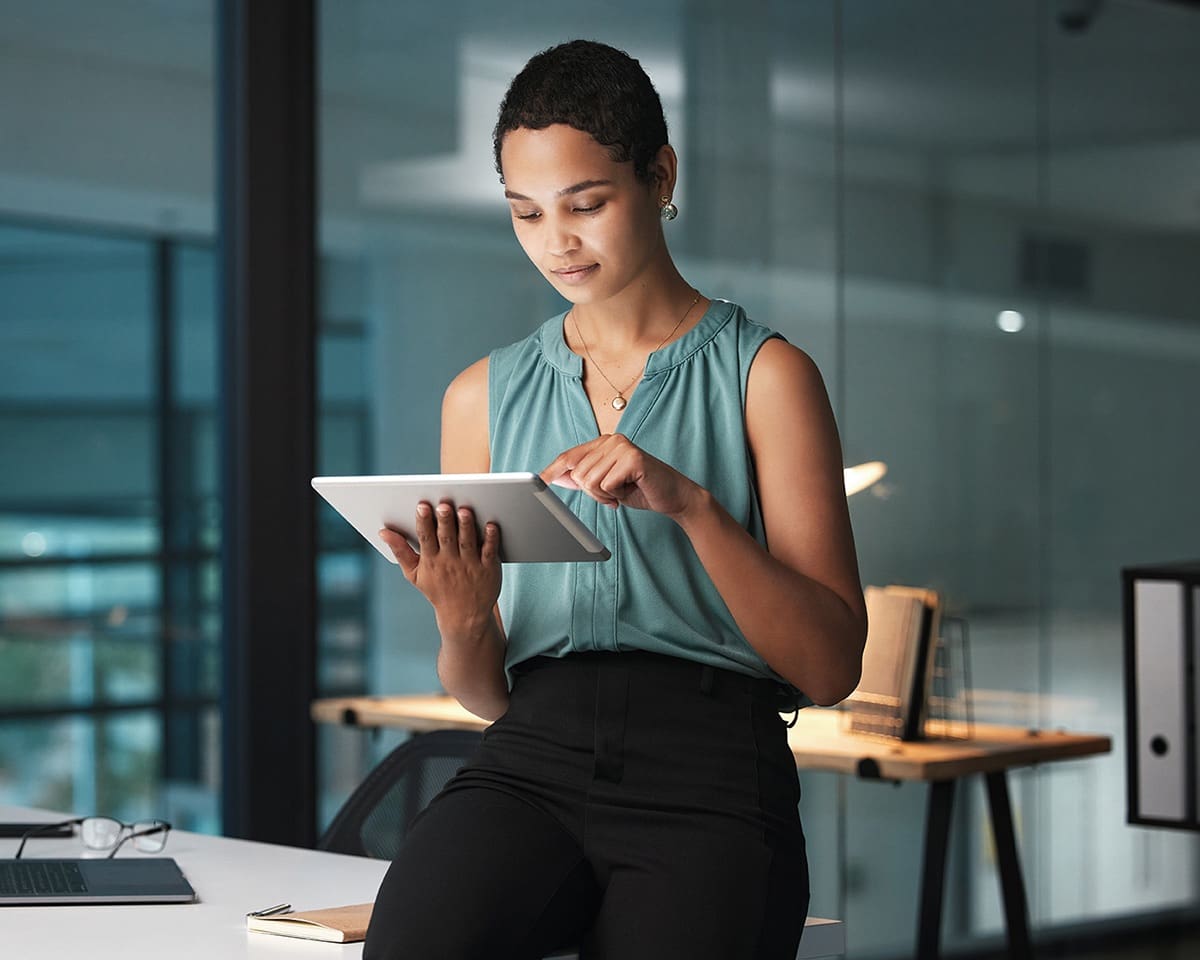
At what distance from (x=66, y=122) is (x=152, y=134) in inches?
7.0

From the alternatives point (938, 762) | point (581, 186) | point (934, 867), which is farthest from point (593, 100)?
point (934, 867)

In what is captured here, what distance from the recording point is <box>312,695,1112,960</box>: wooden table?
2.99 metres

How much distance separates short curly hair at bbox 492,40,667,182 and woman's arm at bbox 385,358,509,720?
274mm

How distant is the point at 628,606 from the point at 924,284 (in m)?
2.72

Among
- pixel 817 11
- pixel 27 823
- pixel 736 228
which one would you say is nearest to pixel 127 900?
pixel 27 823

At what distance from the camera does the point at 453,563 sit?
149cm

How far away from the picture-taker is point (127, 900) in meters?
1.69

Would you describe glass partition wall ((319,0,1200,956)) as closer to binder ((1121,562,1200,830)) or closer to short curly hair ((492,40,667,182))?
binder ((1121,562,1200,830))

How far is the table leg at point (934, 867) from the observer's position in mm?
3105

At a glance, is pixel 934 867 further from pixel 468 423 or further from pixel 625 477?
pixel 625 477

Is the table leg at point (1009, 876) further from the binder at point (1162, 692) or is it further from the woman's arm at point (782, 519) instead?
the woman's arm at point (782, 519)

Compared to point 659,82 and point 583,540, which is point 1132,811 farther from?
point 583,540

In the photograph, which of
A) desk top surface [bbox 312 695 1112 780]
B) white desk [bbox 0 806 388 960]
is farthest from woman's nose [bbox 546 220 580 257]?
desk top surface [bbox 312 695 1112 780]

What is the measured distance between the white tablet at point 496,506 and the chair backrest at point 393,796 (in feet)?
2.52
